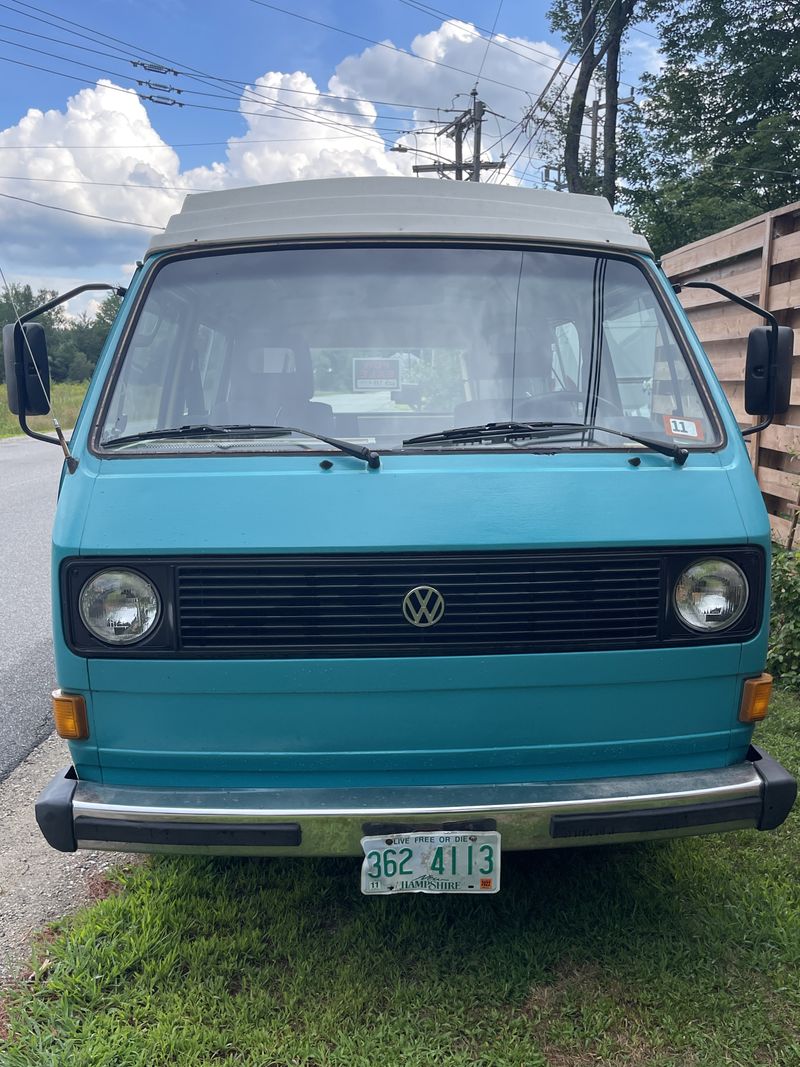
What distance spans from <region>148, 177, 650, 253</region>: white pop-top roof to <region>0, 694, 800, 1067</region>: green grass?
7.42 ft

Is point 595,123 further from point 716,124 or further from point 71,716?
point 71,716

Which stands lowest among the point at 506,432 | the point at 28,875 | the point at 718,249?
the point at 28,875

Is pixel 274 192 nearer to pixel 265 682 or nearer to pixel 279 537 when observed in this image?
pixel 279 537

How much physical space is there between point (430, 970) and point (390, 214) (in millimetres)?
2482

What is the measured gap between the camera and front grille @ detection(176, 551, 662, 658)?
221cm

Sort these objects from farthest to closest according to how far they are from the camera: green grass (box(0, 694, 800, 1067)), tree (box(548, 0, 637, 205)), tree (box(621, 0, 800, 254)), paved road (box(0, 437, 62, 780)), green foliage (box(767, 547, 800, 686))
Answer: tree (box(548, 0, 637, 205)) → tree (box(621, 0, 800, 254)) → green foliage (box(767, 547, 800, 686)) → paved road (box(0, 437, 62, 780)) → green grass (box(0, 694, 800, 1067))

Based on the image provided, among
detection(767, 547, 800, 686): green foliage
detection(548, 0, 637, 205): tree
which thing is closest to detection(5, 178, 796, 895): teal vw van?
detection(767, 547, 800, 686): green foliage

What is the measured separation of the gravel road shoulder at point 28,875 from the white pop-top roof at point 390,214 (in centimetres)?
228

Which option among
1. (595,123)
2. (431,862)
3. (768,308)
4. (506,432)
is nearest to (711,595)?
(506,432)

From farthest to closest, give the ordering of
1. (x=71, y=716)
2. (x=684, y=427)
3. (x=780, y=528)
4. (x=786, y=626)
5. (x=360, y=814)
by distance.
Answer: (x=780, y=528) < (x=786, y=626) < (x=684, y=427) < (x=71, y=716) < (x=360, y=814)

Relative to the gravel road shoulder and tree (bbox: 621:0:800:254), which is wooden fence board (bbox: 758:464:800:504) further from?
tree (bbox: 621:0:800:254)

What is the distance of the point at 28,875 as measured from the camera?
3.02 m

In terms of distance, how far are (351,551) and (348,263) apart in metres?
1.21

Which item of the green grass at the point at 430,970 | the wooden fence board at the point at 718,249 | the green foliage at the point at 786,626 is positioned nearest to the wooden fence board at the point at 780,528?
the green foliage at the point at 786,626
